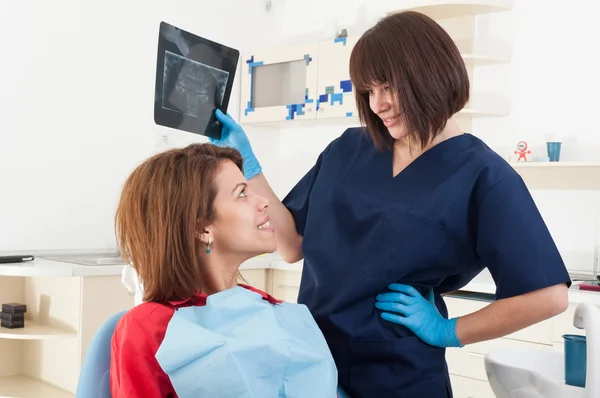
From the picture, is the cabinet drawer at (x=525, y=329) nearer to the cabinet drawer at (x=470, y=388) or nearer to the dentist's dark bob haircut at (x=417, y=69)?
the cabinet drawer at (x=470, y=388)

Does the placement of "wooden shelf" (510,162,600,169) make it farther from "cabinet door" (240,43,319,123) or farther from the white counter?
"cabinet door" (240,43,319,123)

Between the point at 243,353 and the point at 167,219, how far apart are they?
29cm

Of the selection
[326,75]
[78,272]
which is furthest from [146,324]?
[326,75]

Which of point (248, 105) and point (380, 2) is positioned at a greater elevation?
point (380, 2)

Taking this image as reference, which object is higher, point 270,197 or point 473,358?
point 270,197

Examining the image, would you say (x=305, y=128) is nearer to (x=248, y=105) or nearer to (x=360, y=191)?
(x=248, y=105)

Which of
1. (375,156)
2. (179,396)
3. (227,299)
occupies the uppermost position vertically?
(375,156)

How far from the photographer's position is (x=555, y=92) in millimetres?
3098

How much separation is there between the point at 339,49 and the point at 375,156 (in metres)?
2.18

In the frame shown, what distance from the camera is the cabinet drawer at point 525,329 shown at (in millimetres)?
2523

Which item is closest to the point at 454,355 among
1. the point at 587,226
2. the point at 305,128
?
the point at 587,226

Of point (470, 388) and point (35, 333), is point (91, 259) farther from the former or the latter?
point (470, 388)

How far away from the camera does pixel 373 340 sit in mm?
1354

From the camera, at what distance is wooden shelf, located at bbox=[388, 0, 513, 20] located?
3.17 meters
